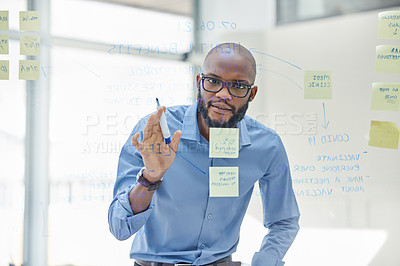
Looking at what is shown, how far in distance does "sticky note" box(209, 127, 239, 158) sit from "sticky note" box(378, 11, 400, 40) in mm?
708

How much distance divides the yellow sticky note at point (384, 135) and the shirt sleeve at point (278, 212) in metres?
0.39

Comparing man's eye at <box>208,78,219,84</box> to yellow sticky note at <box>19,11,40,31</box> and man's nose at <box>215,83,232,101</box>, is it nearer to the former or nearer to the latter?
man's nose at <box>215,83,232,101</box>

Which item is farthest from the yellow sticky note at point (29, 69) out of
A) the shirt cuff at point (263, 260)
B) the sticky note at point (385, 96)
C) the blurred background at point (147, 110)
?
the sticky note at point (385, 96)

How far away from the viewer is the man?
1.33 metres

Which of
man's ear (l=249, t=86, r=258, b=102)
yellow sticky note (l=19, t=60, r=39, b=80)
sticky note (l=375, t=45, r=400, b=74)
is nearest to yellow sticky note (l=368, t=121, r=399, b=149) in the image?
sticky note (l=375, t=45, r=400, b=74)

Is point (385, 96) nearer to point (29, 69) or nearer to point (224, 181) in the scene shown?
point (224, 181)

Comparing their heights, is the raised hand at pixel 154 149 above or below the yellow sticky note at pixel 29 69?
below

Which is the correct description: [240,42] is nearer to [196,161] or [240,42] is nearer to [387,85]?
[196,161]

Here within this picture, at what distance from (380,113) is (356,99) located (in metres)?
0.11

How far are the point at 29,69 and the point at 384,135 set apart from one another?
131cm

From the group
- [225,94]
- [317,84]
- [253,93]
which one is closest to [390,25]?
[317,84]

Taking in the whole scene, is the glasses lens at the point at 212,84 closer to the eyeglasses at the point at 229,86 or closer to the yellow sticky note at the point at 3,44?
the eyeglasses at the point at 229,86

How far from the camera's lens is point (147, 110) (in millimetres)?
1479

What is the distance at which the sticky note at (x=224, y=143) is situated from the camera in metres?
1.39
